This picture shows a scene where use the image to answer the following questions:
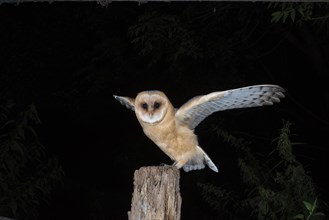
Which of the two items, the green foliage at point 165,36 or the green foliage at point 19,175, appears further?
the green foliage at point 165,36

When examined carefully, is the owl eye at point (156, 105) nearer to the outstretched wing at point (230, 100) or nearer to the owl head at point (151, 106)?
the owl head at point (151, 106)

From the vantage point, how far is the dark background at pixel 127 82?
16.5ft

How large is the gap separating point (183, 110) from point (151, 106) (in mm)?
166

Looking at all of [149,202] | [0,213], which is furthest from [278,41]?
[149,202]

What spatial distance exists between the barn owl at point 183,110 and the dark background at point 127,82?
2613 millimetres

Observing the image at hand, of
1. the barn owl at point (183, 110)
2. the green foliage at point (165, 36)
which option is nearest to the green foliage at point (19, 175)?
the green foliage at point (165, 36)

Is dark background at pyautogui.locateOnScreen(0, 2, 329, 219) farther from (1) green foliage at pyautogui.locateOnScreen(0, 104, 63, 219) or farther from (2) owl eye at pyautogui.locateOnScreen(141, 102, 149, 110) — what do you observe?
(2) owl eye at pyautogui.locateOnScreen(141, 102, 149, 110)

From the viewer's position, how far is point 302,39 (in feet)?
17.6

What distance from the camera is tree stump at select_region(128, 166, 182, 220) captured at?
5.71 feet

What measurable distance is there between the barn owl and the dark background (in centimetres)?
261

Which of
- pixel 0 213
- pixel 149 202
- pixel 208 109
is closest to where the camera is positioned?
pixel 149 202

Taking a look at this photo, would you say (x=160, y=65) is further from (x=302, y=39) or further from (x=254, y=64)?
(x=302, y=39)

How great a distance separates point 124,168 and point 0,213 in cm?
182

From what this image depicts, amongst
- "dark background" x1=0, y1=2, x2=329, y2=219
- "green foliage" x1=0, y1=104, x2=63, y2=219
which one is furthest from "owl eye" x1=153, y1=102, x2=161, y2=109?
"dark background" x1=0, y1=2, x2=329, y2=219
